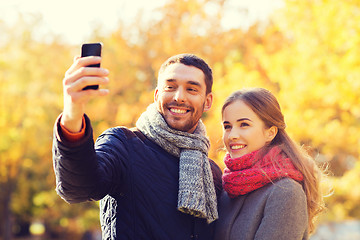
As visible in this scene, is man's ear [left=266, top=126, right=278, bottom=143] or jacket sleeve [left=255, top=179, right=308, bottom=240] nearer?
jacket sleeve [left=255, top=179, right=308, bottom=240]

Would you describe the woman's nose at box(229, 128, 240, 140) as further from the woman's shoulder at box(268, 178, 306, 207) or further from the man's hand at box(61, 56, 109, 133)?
the man's hand at box(61, 56, 109, 133)

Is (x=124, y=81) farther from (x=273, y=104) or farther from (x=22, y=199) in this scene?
(x=273, y=104)

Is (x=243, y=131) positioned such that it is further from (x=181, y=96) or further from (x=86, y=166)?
(x=86, y=166)

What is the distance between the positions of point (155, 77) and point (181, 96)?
10.5 meters

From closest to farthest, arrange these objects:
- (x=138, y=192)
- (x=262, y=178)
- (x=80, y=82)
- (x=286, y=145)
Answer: (x=80, y=82), (x=138, y=192), (x=262, y=178), (x=286, y=145)

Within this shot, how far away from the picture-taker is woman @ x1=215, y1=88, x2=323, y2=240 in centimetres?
268

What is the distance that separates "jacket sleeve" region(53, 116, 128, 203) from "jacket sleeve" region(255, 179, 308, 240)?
862 mm

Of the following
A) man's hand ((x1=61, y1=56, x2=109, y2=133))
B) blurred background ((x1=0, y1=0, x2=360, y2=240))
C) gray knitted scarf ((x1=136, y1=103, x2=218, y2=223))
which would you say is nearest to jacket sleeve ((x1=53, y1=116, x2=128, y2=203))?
man's hand ((x1=61, y1=56, x2=109, y2=133))

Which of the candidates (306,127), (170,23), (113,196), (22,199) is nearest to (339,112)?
(306,127)

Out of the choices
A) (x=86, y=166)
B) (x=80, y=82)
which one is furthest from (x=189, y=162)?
(x=80, y=82)

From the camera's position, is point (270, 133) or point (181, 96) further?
point (270, 133)

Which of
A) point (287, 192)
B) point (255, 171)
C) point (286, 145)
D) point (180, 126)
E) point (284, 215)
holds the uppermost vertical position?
point (180, 126)

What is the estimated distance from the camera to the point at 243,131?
3.06 metres

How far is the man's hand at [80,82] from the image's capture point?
1792mm
